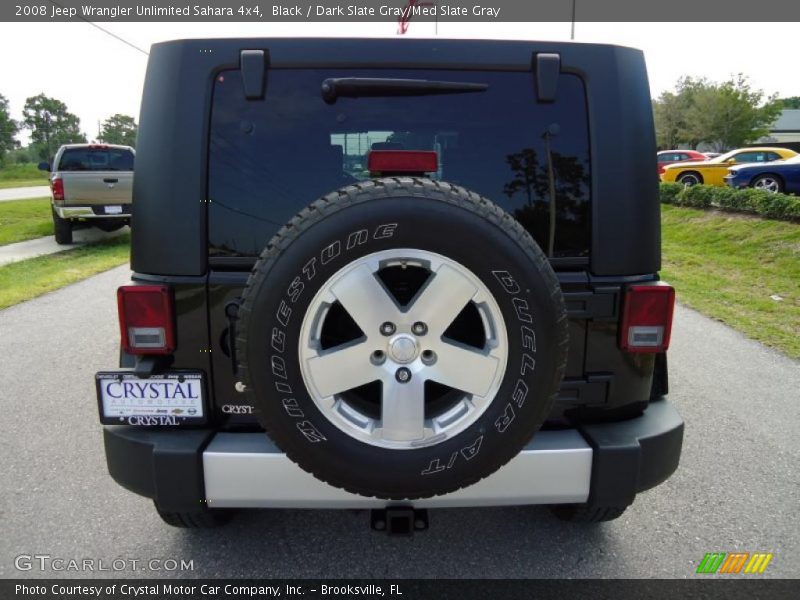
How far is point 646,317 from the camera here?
84.6 inches

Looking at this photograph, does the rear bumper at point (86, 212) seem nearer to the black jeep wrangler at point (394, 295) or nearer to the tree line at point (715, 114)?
the black jeep wrangler at point (394, 295)

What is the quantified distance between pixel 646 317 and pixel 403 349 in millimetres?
987

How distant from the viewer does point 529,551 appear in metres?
2.54

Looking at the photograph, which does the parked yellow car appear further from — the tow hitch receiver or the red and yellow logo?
the tow hitch receiver

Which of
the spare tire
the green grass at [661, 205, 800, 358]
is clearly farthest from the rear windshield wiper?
the green grass at [661, 205, 800, 358]

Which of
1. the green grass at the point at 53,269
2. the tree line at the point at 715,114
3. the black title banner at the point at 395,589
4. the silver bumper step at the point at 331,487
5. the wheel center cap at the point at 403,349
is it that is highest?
the tree line at the point at 715,114

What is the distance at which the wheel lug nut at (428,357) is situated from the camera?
1.81 metres

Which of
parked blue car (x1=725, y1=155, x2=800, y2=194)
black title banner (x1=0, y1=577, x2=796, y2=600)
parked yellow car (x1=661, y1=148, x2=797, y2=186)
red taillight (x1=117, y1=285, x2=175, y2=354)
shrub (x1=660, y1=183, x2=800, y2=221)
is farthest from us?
parked yellow car (x1=661, y1=148, x2=797, y2=186)

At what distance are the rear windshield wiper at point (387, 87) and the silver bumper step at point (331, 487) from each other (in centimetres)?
126

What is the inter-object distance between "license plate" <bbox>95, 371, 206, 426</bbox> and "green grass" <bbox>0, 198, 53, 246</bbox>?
1279 centimetres

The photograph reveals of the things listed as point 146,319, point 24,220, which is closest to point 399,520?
point 146,319

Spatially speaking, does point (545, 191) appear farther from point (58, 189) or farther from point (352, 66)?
point (58, 189)

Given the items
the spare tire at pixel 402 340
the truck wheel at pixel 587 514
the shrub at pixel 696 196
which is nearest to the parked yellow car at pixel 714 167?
the shrub at pixel 696 196

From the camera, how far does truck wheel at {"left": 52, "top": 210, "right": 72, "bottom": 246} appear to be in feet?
40.5
